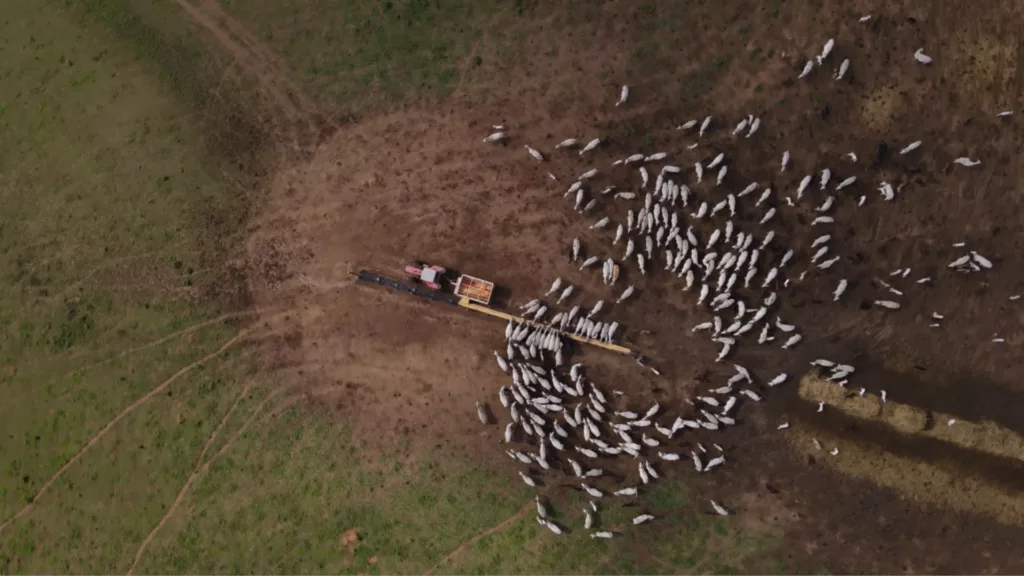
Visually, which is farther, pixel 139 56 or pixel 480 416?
pixel 139 56

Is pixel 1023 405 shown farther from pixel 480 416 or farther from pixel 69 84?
pixel 69 84

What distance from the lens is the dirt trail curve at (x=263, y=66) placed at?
1098cm

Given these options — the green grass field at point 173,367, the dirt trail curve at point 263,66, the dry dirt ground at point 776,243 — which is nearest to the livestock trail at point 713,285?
the dry dirt ground at point 776,243

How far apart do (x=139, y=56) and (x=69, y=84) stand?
1530 mm

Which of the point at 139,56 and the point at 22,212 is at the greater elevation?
the point at 139,56

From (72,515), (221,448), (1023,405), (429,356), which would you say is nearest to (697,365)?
(429,356)

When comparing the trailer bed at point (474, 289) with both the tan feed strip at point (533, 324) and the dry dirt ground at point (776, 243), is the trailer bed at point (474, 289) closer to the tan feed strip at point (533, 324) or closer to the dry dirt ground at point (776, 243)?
the tan feed strip at point (533, 324)

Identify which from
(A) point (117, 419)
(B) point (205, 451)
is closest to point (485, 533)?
(B) point (205, 451)

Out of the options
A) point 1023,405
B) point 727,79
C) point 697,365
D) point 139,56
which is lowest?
point 697,365

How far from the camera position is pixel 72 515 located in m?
11.0

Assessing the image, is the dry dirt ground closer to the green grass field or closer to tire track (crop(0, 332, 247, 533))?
the green grass field

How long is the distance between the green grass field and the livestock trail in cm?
108

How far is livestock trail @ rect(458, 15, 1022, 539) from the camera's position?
1027 cm

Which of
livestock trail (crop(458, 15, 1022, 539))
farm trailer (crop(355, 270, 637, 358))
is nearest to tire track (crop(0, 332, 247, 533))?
farm trailer (crop(355, 270, 637, 358))
